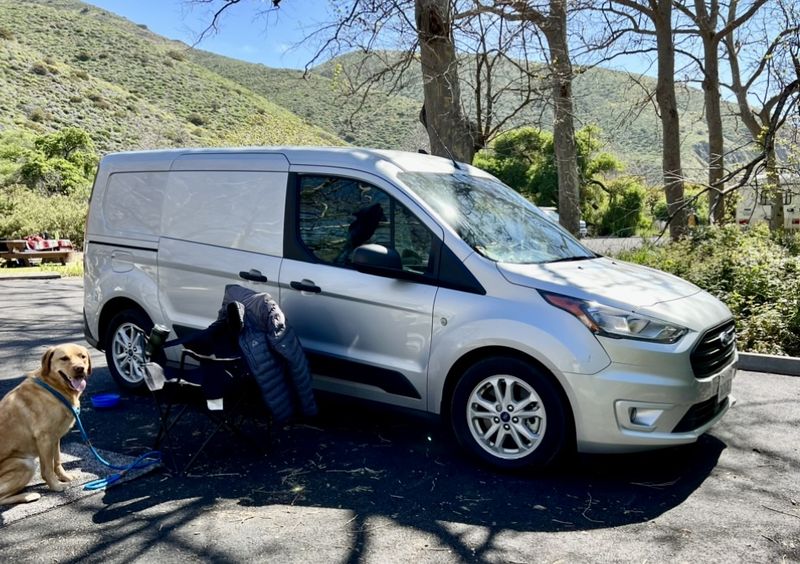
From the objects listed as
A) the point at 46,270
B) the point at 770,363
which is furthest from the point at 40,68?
the point at 770,363

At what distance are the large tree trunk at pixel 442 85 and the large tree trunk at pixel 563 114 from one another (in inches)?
95.8

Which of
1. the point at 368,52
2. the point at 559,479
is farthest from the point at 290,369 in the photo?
the point at 368,52

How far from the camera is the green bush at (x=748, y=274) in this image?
25.0 feet

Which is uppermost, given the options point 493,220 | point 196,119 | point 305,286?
point 196,119

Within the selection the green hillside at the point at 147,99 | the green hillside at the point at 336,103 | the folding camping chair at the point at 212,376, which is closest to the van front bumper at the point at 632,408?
the folding camping chair at the point at 212,376

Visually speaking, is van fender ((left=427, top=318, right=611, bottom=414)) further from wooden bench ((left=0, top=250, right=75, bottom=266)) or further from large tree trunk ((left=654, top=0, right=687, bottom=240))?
wooden bench ((left=0, top=250, right=75, bottom=266))

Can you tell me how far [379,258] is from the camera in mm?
4453

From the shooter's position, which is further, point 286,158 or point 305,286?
point 286,158

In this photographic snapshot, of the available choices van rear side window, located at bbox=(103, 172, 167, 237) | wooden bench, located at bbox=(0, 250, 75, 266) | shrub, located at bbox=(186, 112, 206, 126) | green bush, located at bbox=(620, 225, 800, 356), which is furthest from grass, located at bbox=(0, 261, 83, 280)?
shrub, located at bbox=(186, 112, 206, 126)

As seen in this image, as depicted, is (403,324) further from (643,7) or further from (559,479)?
(643,7)

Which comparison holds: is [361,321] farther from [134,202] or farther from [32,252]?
[32,252]

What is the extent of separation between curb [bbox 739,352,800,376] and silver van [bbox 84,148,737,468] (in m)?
2.81

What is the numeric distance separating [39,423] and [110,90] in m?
61.5

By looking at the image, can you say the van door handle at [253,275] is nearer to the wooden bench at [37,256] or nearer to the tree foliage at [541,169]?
the wooden bench at [37,256]
